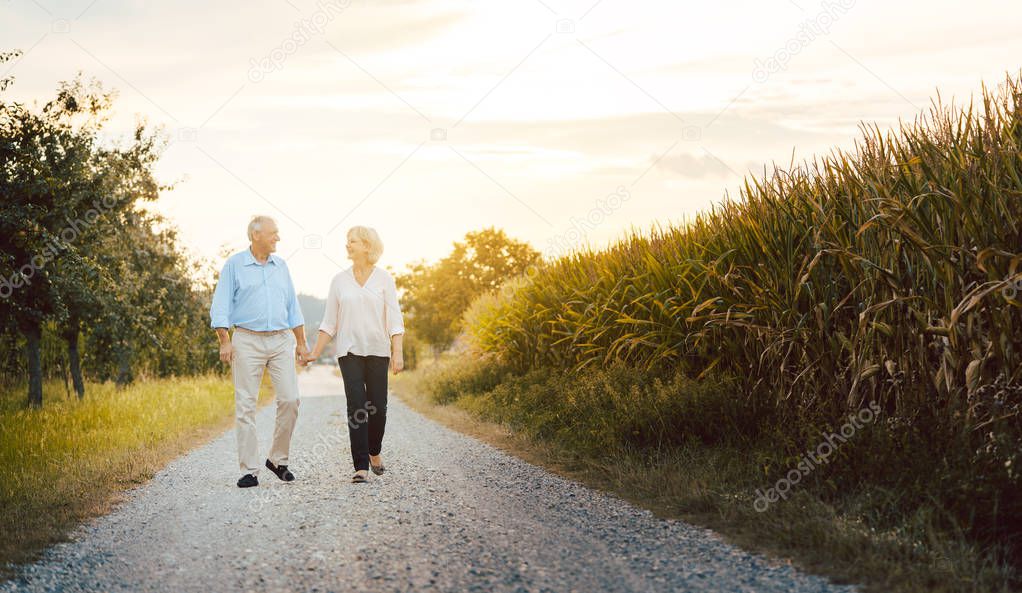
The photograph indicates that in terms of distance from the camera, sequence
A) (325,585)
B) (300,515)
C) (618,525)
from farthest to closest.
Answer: (300,515)
(618,525)
(325,585)

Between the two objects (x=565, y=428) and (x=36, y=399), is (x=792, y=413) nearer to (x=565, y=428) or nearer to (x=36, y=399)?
(x=565, y=428)

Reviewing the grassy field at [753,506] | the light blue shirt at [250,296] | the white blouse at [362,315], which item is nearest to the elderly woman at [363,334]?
the white blouse at [362,315]

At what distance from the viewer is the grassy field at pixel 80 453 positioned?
606 cm

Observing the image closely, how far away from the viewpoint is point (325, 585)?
14.4 feet

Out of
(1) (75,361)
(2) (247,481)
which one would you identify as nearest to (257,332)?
(2) (247,481)

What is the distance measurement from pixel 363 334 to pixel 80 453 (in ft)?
14.2

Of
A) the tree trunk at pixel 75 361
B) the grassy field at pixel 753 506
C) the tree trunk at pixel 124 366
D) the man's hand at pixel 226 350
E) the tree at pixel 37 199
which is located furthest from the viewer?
the tree trunk at pixel 124 366

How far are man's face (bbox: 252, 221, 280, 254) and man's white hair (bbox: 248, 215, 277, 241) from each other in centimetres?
2

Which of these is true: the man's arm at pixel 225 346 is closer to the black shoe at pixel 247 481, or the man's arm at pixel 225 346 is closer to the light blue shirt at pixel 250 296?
the light blue shirt at pixel 250 296

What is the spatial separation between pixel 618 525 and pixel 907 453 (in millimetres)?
2025

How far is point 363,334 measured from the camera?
25.4 ft

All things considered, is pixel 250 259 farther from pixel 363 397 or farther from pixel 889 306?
pixel 889 306

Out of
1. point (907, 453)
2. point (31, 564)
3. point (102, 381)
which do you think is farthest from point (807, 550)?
point (102, 381)

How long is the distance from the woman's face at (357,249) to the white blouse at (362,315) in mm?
150
